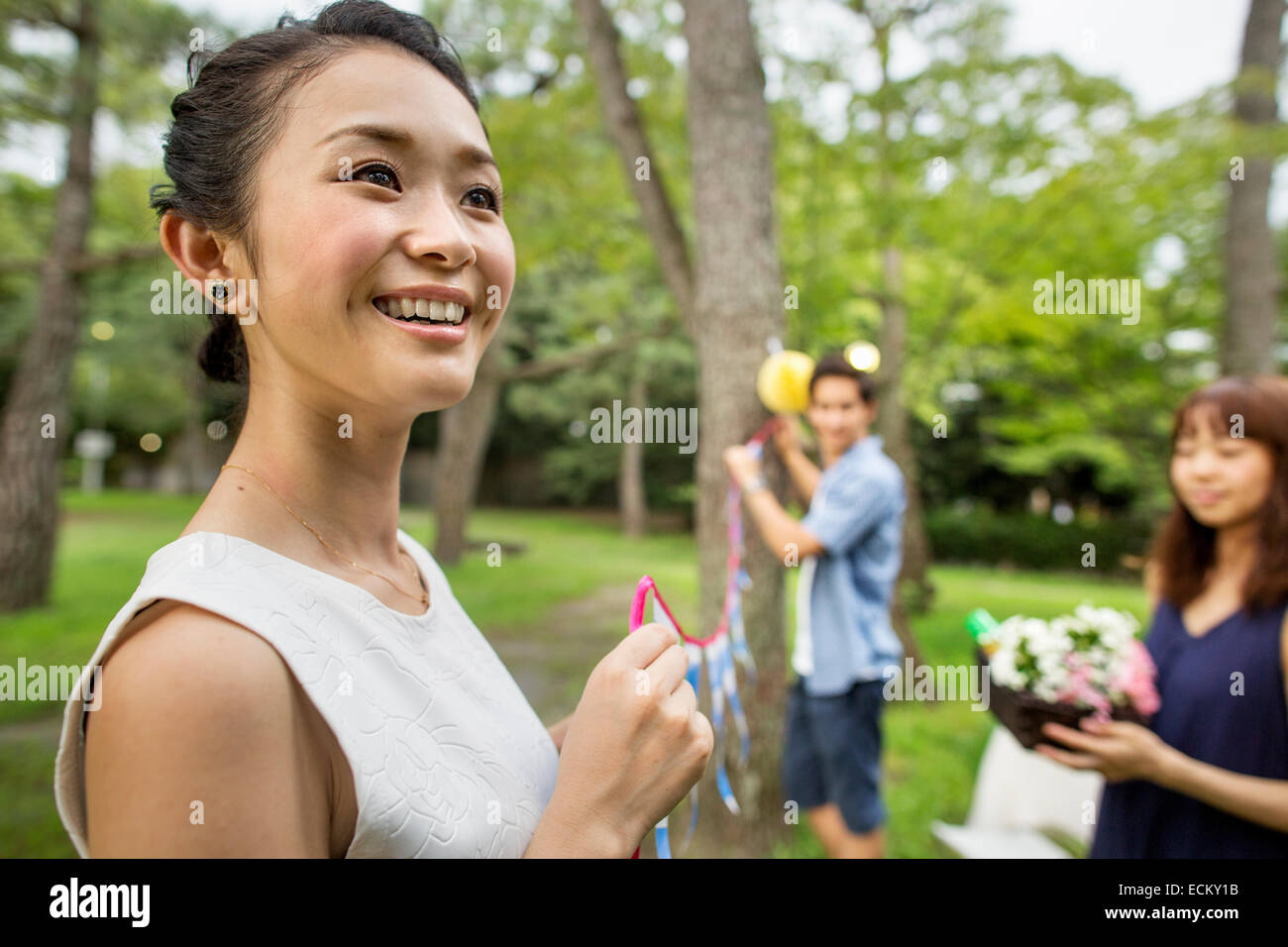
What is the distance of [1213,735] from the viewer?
202 cm

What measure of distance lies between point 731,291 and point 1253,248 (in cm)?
516

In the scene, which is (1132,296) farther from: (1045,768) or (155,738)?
(155,738)

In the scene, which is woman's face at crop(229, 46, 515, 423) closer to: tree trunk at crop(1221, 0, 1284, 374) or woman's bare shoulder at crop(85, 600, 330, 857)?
woman's bare shoulder at crop(85, 600, 330, 857)

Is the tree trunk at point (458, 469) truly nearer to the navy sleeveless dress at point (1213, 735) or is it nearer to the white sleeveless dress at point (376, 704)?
the navy sleeveless dress at point (1213, 735)

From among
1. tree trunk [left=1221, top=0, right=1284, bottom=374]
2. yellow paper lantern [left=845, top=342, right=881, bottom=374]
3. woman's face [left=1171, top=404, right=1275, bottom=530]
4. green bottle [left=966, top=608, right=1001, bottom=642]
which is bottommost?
green bottle [left=966, top=608, right=1001, bottom=642]

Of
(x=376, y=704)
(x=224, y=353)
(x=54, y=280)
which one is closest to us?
(x=376, y=704)

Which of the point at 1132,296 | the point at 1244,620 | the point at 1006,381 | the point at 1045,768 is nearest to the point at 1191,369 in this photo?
the point at 1006,381

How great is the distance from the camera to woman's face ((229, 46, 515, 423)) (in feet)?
2.78

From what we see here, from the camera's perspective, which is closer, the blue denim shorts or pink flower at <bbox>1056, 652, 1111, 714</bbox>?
pink flower at <bbox>1056, 652, 1111, 714</bbox>

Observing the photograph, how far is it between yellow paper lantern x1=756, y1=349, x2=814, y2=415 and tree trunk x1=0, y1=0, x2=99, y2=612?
22.8 ft

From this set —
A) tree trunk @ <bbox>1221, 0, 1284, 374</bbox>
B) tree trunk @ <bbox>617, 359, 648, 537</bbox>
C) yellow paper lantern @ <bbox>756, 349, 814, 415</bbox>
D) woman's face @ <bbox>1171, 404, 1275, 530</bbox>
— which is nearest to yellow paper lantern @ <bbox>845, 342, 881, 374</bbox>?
yellow paper lantern @ <bbox>756, 349, 814, 415</bbox>

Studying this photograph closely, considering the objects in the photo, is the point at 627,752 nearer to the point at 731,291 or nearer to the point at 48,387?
the point at 731,291

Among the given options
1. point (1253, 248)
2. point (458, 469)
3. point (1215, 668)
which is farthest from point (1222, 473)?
point (458, 469)
